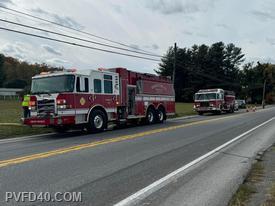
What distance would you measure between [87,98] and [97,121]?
1.31 m

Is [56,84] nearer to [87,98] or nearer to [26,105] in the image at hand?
[87,98]

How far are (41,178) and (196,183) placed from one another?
9.88 feet

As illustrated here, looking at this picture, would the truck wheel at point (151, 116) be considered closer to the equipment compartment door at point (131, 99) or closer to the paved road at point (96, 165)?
the equipment compartment door at point (131, 99)

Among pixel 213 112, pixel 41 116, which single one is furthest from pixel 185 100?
pixel 41 116

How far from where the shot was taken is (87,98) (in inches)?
687

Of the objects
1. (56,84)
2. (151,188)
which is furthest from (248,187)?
(56,84)

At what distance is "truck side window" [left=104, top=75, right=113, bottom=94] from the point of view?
1903 centimetres

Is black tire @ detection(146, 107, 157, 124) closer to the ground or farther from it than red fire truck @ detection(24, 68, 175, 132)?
closer to the ground

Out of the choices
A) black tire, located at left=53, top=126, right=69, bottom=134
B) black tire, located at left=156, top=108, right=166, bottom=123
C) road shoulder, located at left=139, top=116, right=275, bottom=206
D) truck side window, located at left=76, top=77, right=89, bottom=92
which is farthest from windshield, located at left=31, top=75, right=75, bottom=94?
black tire, located at left=156, top=108, right=166, bottom=123

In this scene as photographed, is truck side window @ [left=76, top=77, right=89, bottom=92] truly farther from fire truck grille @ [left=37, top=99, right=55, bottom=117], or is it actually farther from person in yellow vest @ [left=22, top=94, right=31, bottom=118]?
person in yellow vest @ [left=22, top=94, right=31, bottom=118]

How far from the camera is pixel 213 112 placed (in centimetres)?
4184

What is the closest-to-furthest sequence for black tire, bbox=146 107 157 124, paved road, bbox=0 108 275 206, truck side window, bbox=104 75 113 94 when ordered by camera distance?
1. paved road, bbox=0 108 275 206
2. truck side window, bbox=104 75 113 94
3. black tire, bbox=146 107 157 124

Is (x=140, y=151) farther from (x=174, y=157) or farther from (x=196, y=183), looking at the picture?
(x=196, y=183)

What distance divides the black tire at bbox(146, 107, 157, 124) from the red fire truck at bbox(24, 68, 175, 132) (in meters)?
0.40
